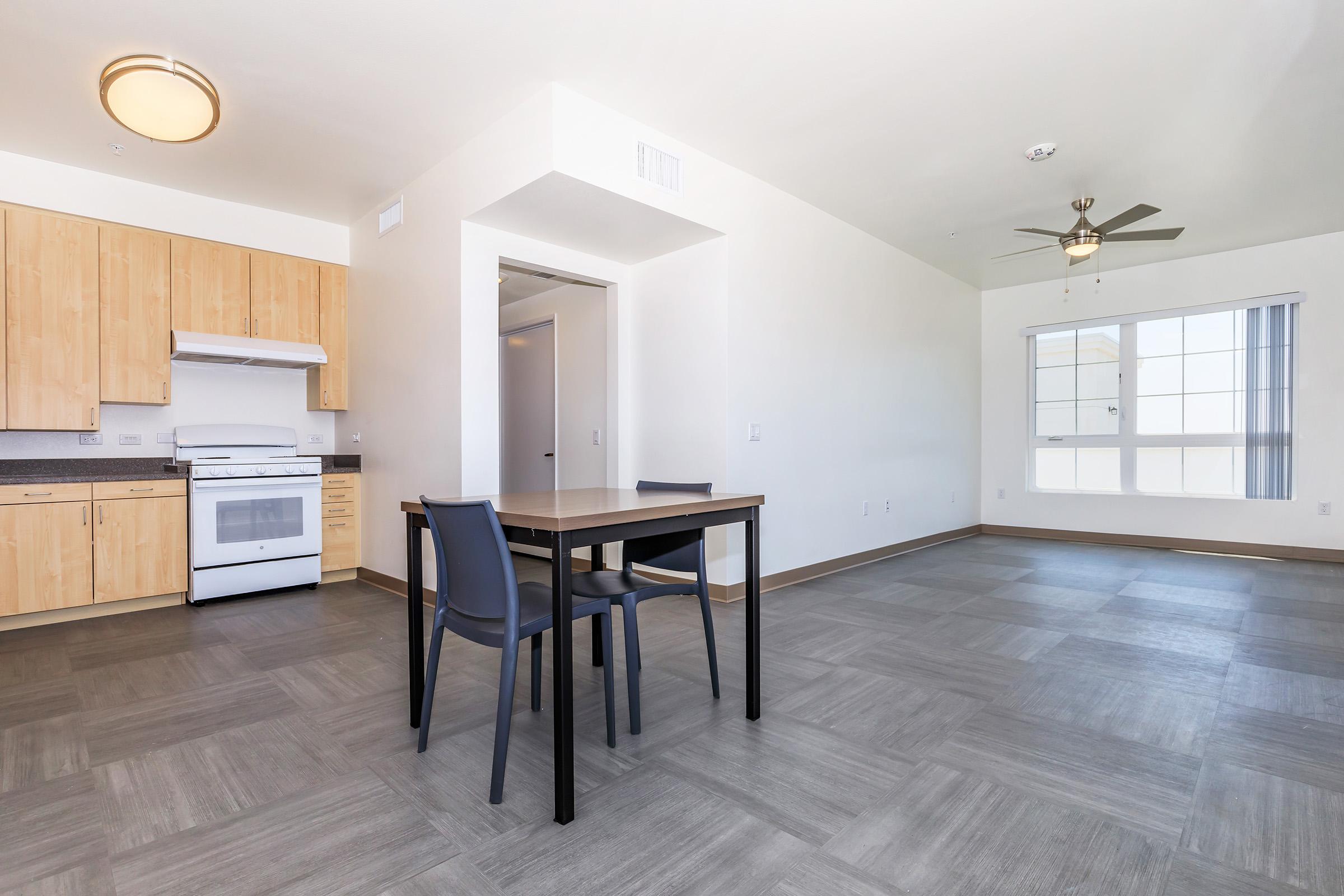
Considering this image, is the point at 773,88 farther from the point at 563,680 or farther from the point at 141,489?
the point at 141,489

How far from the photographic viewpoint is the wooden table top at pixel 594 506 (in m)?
1.82

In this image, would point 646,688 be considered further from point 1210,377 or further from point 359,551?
point 1210,377

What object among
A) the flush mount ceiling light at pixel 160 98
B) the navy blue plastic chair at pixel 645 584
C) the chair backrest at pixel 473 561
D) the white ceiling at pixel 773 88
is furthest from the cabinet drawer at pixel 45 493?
the navy blue plastic chair at pixel 645 584

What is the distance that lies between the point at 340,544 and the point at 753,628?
3729 millimetres

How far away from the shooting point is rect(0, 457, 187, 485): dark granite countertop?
365 cm

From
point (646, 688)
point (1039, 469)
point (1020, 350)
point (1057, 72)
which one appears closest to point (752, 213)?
point (1057, 72)

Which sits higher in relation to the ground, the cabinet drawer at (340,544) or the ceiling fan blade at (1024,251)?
the ceiling fan blade at (1024,251)

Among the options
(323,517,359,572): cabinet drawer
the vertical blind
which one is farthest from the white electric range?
the vertical blind

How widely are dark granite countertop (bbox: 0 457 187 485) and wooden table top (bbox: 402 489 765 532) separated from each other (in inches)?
114

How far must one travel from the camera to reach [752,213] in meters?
4.32

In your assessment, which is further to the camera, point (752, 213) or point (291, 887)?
point (752, 213)

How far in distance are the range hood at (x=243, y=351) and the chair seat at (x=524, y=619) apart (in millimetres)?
3408

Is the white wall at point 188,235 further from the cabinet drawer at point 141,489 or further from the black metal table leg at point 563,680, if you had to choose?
the black metal table leg at point 563,680

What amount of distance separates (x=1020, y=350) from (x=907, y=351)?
2.02m
